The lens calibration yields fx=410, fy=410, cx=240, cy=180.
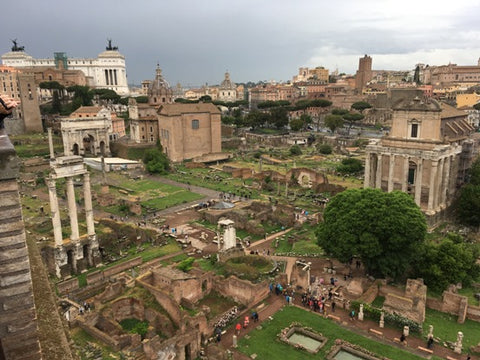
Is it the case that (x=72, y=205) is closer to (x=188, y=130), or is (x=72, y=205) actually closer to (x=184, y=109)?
(x=188, y=130)

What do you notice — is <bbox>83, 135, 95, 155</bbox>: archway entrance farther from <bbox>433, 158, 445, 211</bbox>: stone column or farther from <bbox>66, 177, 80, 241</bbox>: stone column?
<bbox>433, 158, 445, 211</bbox>: stone column

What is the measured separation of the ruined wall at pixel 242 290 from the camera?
22.8m

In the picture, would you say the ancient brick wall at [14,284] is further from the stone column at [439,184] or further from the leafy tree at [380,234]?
the stone column at [439,184]

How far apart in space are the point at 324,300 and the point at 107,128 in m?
58.5

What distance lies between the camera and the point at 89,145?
73.5m

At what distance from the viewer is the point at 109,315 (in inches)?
810

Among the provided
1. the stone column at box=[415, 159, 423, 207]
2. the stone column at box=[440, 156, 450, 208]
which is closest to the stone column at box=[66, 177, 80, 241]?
the stone column at box=[415, 159, 423, 207]

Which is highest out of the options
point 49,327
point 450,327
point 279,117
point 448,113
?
point 448,113

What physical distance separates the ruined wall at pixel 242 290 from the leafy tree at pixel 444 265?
981cm

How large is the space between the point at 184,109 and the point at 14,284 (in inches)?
2509

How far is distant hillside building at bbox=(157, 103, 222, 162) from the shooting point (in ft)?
221

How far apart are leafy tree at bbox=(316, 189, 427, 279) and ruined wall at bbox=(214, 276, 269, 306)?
5.42m

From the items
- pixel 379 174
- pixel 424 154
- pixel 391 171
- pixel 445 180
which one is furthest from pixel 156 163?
pixel 445 180

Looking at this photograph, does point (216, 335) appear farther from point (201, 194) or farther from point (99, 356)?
point (201, 194)
